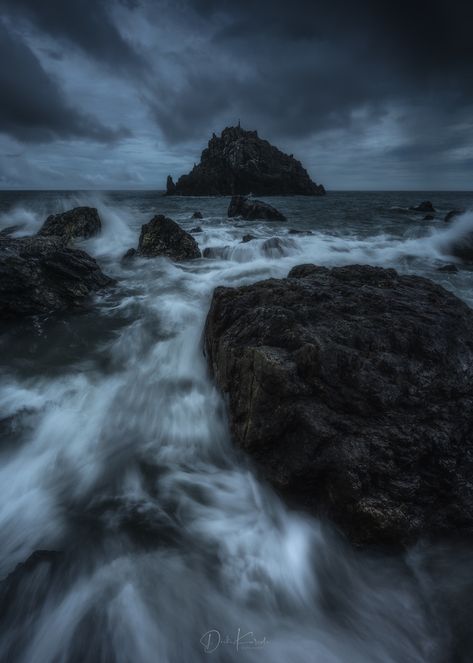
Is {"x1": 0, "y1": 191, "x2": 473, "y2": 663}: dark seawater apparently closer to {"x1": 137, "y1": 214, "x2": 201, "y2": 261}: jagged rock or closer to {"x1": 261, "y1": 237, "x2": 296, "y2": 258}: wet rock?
{"x1": 137, "y1": 214, "x2": 201, "y2": 261}: jagged rock

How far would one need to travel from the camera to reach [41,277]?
291 inches

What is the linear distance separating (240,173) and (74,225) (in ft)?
259

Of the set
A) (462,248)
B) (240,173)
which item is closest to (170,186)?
(240,173)

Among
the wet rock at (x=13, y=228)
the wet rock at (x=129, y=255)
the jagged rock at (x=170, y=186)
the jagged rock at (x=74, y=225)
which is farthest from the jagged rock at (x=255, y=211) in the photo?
the jagged rock at (x=170, y=186)

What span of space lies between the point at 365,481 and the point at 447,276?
34.7 ft

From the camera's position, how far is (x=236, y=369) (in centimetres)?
376

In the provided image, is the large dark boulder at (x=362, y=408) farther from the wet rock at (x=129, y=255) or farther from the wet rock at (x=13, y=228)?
the wet rock at (x=13, y=228)

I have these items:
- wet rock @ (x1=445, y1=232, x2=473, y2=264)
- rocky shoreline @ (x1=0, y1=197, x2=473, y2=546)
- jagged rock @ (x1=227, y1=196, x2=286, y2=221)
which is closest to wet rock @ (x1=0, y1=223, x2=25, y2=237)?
jagged rock @ (x1=227, y1=196, x2=286, y2=221)

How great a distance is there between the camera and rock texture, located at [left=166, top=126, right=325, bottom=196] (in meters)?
84.5

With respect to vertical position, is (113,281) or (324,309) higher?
(324,309)

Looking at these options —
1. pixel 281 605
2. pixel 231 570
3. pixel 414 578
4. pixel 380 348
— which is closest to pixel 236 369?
pixel 380 348

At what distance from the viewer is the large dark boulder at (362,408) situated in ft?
8.86

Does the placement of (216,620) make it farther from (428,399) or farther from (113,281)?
(113,281)
